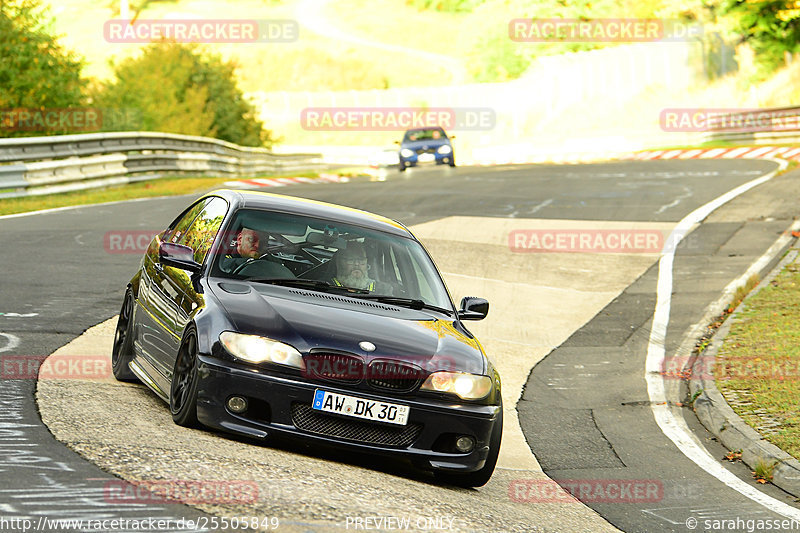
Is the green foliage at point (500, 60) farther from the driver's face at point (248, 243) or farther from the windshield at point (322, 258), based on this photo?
the driver's face at point (248, 243)

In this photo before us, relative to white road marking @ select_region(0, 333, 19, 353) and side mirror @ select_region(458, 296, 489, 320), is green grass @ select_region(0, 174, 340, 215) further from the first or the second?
side mirror @ select_region(458, 296, 489, 320)

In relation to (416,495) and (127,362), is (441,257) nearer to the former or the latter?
(127,362)

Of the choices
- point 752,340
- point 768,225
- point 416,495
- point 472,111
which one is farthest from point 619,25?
point 416,495

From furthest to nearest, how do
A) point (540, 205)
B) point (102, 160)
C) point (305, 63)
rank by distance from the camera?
point (305, 63) → point (102, 160) → point (540, 205)

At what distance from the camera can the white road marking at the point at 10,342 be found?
854 centimetres

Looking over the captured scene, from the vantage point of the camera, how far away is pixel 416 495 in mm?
6125

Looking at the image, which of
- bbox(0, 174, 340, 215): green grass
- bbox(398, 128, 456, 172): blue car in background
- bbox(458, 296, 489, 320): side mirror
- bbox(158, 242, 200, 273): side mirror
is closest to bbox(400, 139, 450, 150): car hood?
bbox(398, 128, 456, 172): blue car in background

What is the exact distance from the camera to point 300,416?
6359 mm

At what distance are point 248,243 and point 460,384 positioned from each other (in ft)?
6.02

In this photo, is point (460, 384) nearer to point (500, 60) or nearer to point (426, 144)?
point (426, 144)

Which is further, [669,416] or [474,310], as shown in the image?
[669,416]

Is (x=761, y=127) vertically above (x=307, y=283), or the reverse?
(x=761, y=127)

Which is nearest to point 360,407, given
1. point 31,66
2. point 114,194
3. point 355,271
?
point 355,271

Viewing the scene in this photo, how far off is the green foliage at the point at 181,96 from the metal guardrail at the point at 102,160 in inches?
77.5
